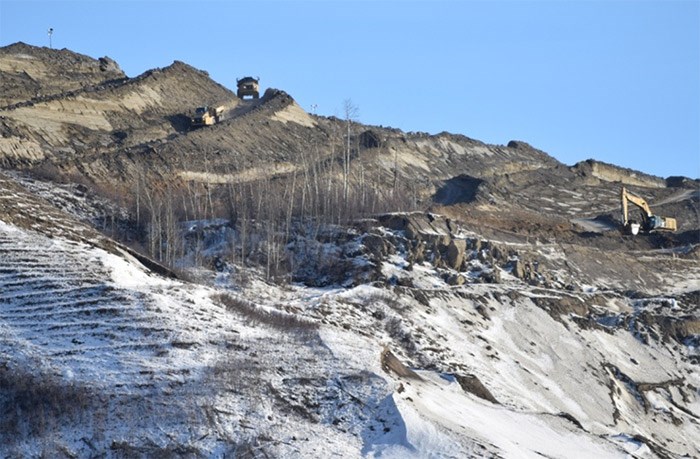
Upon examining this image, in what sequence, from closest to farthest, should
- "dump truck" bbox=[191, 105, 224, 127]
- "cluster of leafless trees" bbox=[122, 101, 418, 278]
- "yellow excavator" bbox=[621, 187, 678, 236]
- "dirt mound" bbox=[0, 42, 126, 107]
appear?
"cluster of leafless trees" bbox=[122, 101, 418, 278] < "yellow excavator" bbox=[621, 187, 678, 236] < "dump truck" bbox=[191, 105, 224, 127] < "dirt mound" bbox=[0, 42, 126, 107]

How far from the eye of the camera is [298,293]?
41375mm

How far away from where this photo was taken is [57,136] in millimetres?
67062

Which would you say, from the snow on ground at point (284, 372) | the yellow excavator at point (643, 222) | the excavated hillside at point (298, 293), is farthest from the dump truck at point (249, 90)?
the snow on ground at point (284, 372)

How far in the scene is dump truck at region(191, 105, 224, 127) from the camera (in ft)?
252

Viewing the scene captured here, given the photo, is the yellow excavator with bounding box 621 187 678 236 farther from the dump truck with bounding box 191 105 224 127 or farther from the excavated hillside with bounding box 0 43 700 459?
the dump truck with bounding box 191 105 224 127

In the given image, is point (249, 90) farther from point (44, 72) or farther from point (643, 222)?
point (643, 222)

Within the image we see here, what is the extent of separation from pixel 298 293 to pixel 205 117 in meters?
37.7

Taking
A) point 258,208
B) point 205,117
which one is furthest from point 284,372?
point 205,117

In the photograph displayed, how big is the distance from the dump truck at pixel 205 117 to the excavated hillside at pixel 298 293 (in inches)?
57.7

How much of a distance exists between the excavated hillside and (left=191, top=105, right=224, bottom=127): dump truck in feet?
4.81

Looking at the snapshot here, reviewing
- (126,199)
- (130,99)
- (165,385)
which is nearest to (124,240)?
(126,199)

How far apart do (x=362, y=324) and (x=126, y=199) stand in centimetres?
2092

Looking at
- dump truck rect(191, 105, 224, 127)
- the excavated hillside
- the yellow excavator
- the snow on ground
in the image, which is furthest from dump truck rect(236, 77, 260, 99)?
the snow on ground

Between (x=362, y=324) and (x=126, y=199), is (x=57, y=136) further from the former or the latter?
(x=362, y=324)
